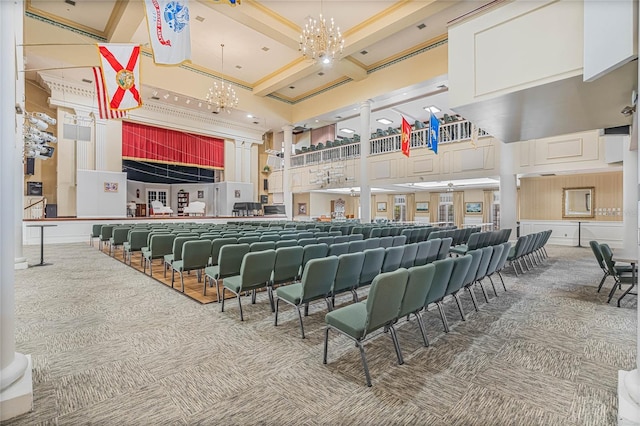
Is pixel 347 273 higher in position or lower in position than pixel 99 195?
A: lower

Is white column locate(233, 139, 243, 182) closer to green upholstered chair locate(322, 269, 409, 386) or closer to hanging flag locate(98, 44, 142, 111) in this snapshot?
hanging flag locate(98, 44, 142, 111)

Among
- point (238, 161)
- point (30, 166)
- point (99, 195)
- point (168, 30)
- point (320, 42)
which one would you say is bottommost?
point (99, 195)

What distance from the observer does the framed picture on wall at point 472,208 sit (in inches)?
547

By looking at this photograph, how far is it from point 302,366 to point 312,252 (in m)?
1.80

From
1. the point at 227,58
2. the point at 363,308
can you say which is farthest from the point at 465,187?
the point at 363,308

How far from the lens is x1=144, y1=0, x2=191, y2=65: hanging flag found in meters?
4.91

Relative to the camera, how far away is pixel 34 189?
11.2 metres

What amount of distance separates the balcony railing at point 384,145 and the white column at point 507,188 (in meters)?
0.98

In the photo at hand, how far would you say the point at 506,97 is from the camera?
11.8ft

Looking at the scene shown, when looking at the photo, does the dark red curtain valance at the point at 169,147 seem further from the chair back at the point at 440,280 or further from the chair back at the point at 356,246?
the chair back at the point at 440,280

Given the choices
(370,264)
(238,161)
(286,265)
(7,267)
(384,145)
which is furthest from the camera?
(238,161)

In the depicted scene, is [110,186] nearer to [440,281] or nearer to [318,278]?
[318,278]

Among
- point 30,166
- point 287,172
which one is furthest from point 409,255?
point 30,166

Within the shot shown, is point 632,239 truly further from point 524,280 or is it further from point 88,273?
point 88,273
